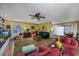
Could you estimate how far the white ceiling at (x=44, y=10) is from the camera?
2.57m

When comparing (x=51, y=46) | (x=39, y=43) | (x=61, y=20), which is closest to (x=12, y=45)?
(x=39, y=43)

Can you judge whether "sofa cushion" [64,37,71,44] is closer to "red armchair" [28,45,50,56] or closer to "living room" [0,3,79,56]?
"living room" [0,3,79,56]

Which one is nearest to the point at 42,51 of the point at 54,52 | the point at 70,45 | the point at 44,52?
the point at 44,52

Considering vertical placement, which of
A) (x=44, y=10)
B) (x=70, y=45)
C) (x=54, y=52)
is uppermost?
(x=44, y=10)

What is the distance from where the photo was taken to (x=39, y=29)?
104 inches

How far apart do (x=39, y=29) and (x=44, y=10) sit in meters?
0.35

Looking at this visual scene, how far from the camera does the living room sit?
2574 millimetres

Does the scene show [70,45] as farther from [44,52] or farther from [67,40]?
[44,52]

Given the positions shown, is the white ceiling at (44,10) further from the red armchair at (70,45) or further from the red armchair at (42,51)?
the red armchair at (42,51)

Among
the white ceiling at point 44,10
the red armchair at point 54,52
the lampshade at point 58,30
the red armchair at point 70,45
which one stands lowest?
the red armchair at point 54,52

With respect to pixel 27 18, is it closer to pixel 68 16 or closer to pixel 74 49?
pixel 68 16

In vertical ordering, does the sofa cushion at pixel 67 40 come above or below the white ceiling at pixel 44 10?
below

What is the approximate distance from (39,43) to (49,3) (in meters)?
0.73

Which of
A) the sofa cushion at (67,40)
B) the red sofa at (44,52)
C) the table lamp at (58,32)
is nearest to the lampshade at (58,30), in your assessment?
the table lamp at (58,32)
